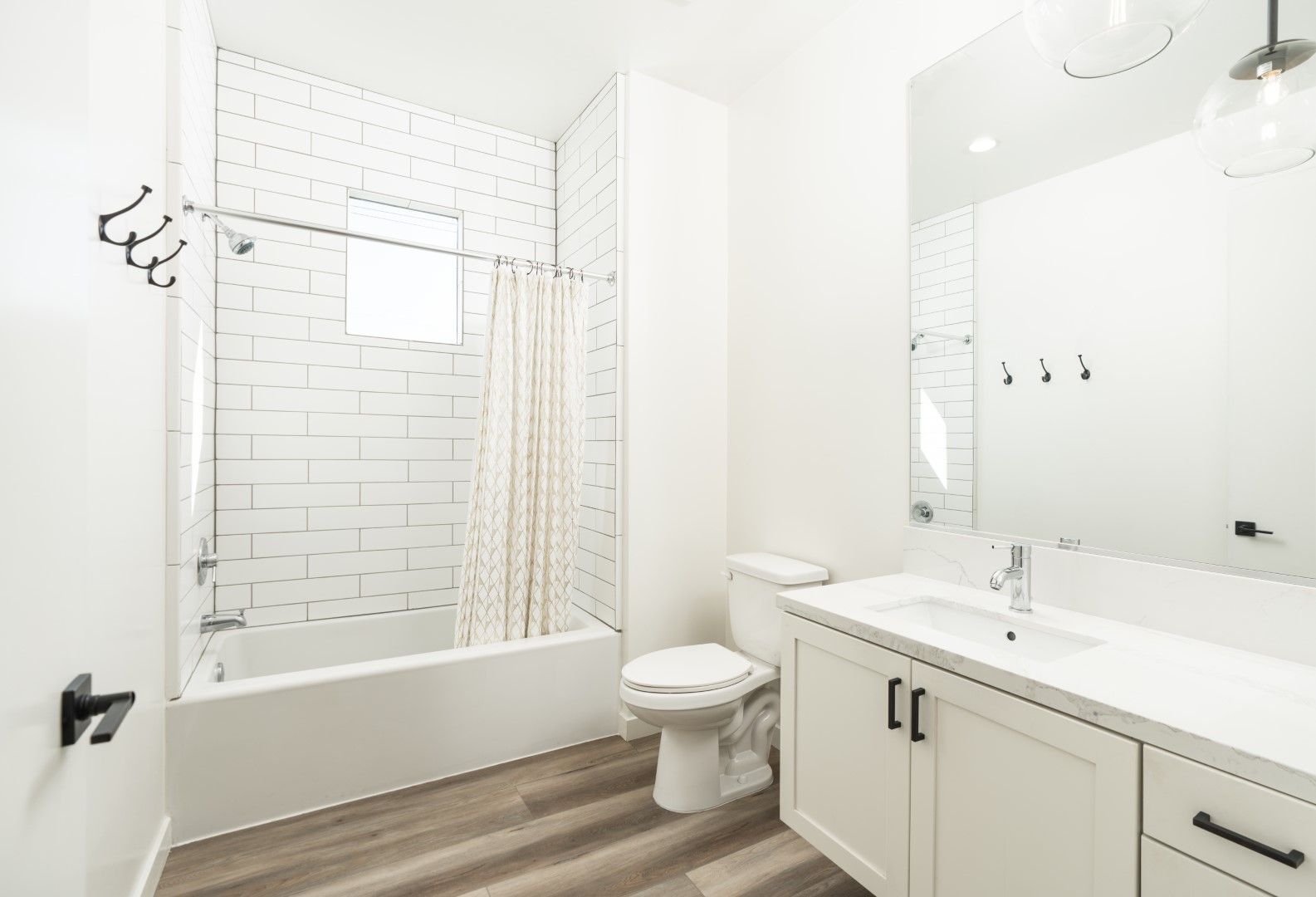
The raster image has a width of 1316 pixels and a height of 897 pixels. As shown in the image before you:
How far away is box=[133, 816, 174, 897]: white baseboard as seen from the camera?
1.52 m

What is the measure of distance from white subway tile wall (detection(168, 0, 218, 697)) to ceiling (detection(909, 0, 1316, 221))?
2281 millimetres

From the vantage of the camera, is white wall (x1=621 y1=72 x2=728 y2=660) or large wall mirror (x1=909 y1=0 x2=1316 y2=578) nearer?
large wall mirror (x1=909 y1=0 x2=1316 y2=578)

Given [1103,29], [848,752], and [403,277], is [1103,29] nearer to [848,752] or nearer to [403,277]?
[848,752]

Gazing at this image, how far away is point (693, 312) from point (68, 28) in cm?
220

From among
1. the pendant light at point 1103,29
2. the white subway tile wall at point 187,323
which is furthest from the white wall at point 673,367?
the pendant light at point 1103,29

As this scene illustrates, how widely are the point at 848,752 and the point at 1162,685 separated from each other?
686 mm

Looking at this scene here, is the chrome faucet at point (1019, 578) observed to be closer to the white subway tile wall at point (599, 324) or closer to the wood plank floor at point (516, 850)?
the wood plank floor at point (516, 850)

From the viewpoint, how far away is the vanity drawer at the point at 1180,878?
2.76 ft

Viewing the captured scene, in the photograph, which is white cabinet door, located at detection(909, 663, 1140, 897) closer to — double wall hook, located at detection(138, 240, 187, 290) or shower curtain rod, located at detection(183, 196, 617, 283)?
double wall hook, located at detection(138, 240, 187, 290)

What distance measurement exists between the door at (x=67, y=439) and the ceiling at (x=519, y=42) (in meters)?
1.11

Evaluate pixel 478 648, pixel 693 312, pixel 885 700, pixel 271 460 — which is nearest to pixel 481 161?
pixel 693 312

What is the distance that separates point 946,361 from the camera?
1854 millimetres

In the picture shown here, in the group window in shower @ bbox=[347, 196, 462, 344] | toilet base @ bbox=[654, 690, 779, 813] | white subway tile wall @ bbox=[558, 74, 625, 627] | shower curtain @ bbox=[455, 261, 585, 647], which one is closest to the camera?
toilet base @ bbox=[654, 690, 779, 813]

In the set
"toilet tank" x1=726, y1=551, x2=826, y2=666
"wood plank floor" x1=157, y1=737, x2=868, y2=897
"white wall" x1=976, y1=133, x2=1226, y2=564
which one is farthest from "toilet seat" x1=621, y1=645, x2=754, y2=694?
"white wall" x1=976, y1=133, x2=1226, y2=564
